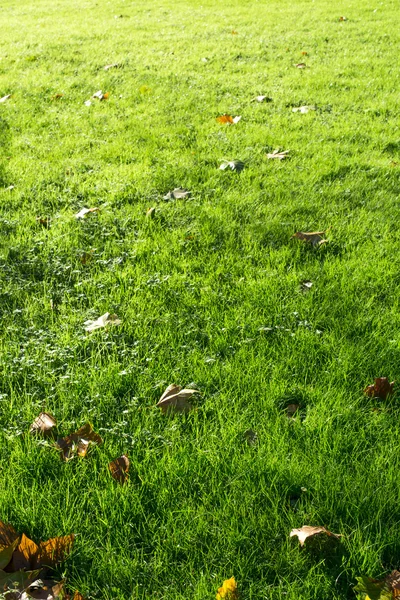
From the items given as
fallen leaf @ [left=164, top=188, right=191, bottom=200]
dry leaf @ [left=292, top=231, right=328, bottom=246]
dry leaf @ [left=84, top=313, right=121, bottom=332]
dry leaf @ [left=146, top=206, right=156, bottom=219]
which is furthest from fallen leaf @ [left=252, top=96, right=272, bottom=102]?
dry leaf @ [left=84, top=313, right=121, bottom=332]

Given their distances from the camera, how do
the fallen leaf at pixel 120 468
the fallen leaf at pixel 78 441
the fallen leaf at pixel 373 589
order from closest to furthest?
the fallen leaf at pixel 373 589
the fallen leaf at pixel 120 468
the fallen leaf at pixel 78 441

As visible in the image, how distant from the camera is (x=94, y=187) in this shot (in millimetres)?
4273

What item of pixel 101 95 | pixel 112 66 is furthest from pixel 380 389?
pixel 112 66

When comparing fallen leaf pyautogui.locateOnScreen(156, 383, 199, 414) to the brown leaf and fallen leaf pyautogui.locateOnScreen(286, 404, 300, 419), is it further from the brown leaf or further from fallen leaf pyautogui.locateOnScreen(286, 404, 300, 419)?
the brown leaf

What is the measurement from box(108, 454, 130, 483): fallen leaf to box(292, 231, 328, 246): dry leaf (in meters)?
1.87

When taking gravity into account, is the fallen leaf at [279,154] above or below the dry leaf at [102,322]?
above

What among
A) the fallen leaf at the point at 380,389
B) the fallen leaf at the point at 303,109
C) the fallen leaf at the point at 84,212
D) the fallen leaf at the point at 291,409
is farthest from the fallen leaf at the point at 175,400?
the fallen leaf at the point at 303,109

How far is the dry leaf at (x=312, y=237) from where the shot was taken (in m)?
3.46

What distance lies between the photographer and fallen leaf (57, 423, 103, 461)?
2.12m

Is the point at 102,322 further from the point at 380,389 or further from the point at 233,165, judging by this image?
the point at 233,165

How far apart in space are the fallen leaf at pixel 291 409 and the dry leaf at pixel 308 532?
55 centimetres

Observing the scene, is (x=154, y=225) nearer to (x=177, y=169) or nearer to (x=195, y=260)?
(x=195, y=260)

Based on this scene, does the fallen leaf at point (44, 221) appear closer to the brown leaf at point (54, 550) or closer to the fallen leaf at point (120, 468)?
the fallen leaf at point (120, 468)

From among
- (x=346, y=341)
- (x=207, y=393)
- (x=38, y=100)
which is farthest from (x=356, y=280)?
(x=38, y=100)
